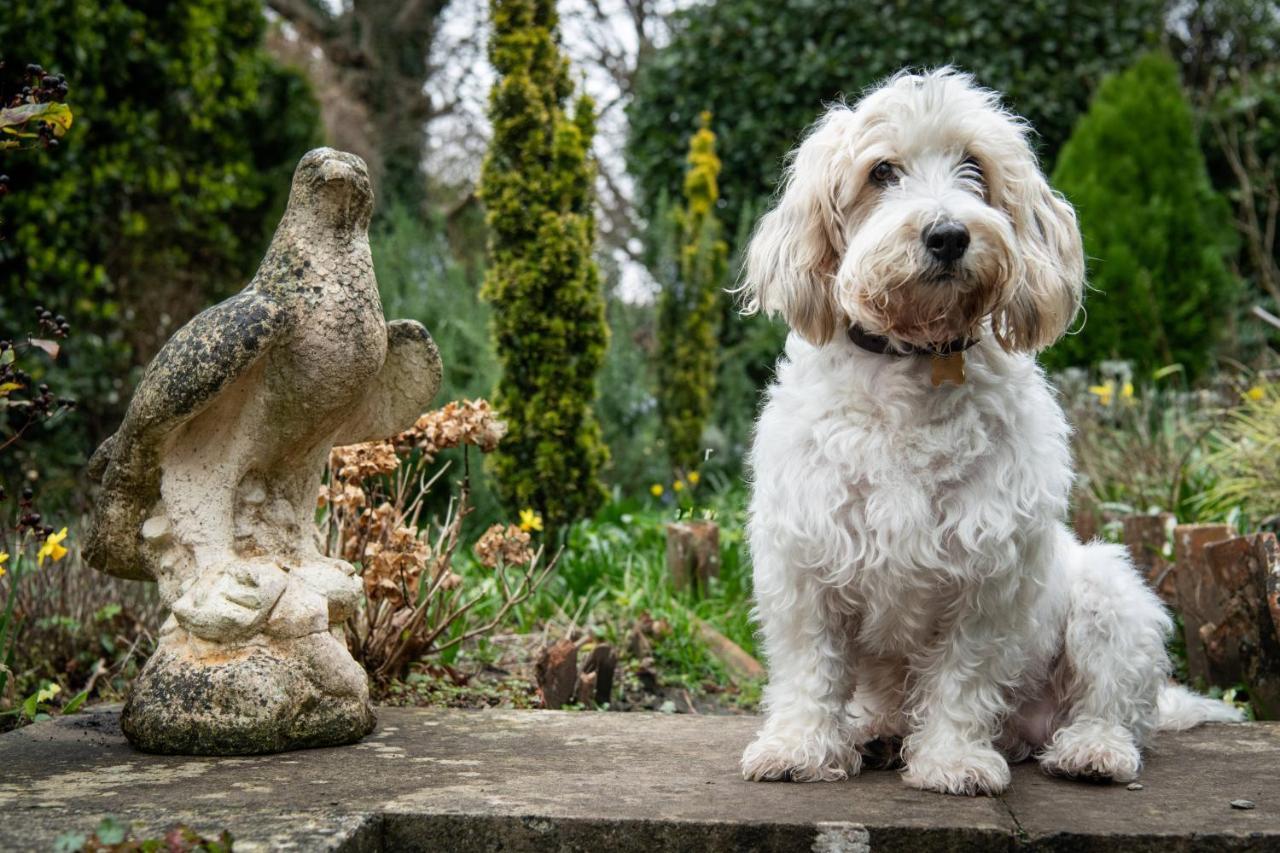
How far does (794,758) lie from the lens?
2.67 meters

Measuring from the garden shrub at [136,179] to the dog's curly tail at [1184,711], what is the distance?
5.74 metres

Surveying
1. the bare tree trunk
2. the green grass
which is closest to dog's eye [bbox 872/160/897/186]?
the green grass

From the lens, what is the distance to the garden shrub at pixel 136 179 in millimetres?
6723

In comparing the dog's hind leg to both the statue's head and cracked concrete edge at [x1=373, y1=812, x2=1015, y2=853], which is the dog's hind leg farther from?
the statue's head

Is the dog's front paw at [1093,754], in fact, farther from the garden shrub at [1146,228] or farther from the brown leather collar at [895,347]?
the garden shrub at [1146,228]

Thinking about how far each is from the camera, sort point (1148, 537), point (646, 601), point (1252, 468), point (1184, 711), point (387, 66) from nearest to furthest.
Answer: point (1184, 711) < point (1148, 537) < point (646, 601) < point (1252, 468) < point (387, 66)

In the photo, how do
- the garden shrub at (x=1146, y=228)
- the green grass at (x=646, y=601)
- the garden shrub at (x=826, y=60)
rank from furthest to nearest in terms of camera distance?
1. the garden shrub at (x=826, y=60)
2. the garden shrub at (x=1146, y=228)
3. the green grass at (x=646, y=601)

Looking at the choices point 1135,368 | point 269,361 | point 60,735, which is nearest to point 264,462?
point 269,361

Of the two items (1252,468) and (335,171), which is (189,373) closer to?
(335,171)

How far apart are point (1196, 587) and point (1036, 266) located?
6.95 feet

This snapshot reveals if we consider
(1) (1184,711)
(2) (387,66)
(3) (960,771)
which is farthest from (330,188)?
(2) (387,66)

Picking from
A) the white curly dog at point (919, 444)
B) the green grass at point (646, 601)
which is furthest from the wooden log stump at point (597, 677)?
the white curly dog at point (919, 444)

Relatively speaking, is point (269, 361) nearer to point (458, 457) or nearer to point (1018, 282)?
point (1018, 282)

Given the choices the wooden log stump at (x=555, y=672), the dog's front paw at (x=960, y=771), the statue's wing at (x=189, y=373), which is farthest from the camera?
the wooden log stump at (x=555, y=672)
